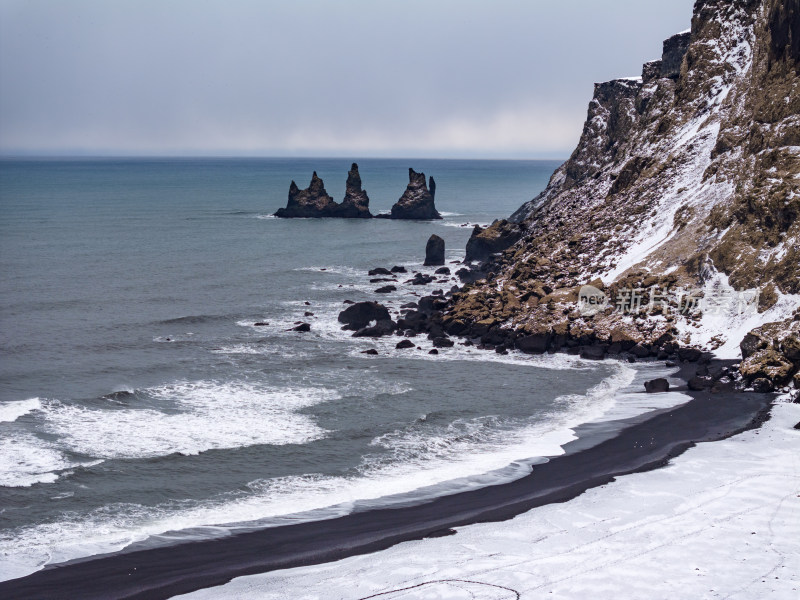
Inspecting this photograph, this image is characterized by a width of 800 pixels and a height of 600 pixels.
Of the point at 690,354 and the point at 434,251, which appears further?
the point at 434,251

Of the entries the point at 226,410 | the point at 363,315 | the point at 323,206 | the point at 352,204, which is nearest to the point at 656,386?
the point at 226,410

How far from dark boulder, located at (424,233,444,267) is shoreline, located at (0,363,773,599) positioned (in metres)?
53.0

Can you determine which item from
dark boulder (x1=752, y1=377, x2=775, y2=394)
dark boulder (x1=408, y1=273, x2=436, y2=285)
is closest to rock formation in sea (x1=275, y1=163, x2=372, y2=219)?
dark boulder (x1=408, y1=273, x2=436, y2=285)

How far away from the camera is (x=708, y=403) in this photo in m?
36.1

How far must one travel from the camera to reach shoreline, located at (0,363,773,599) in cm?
2158

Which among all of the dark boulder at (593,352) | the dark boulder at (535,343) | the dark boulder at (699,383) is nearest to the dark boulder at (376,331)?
the dark boulder at (535,343)

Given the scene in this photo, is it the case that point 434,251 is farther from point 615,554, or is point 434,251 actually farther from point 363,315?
point 615,554

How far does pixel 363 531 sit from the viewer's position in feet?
80.9

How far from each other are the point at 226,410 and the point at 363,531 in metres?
14.3

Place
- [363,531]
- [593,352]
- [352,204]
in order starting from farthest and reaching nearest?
[352,204] < [593,352] < [363,531]

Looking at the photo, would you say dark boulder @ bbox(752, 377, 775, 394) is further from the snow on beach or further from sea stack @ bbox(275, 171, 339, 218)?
Answer: sea stack @ bbox(275, 171, 339, 218)

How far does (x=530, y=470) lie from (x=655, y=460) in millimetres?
4628

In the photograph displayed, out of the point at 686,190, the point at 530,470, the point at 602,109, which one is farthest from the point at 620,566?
the point at 602,109

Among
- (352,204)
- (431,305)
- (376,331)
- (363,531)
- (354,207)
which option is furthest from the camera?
(352,204)
